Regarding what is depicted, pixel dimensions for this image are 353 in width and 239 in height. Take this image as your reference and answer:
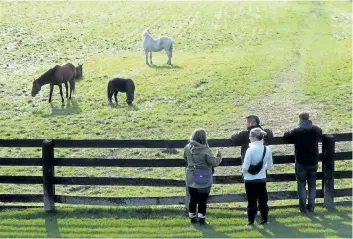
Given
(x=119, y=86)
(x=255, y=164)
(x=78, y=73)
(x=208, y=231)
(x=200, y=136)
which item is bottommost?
(x=208, y=231)

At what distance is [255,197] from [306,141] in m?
1.50

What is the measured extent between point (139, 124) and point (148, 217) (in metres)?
11.3

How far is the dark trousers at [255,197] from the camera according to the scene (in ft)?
32.8

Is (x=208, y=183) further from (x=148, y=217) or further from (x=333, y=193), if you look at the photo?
(x=333, y=193)

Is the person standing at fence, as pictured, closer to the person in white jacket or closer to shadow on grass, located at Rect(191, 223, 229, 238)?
the person in white jacket

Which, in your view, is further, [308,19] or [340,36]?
[308,19]

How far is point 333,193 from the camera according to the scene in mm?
11180

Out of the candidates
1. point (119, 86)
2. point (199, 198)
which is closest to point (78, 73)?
point (119, 86)

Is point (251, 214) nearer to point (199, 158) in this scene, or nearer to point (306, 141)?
point (199, 158)

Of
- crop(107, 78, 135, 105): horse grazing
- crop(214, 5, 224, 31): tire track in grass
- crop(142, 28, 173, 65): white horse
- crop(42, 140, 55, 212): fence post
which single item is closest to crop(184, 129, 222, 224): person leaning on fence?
crop(42, 140, 55, 212): fence post

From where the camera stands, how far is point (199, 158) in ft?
32.6

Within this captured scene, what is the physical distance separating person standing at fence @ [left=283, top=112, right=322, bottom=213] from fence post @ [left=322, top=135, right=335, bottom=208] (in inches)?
9.2

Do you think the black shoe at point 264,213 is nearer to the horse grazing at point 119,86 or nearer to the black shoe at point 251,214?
the black shoe at point 251,214

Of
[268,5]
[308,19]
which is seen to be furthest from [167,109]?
[268,5]
